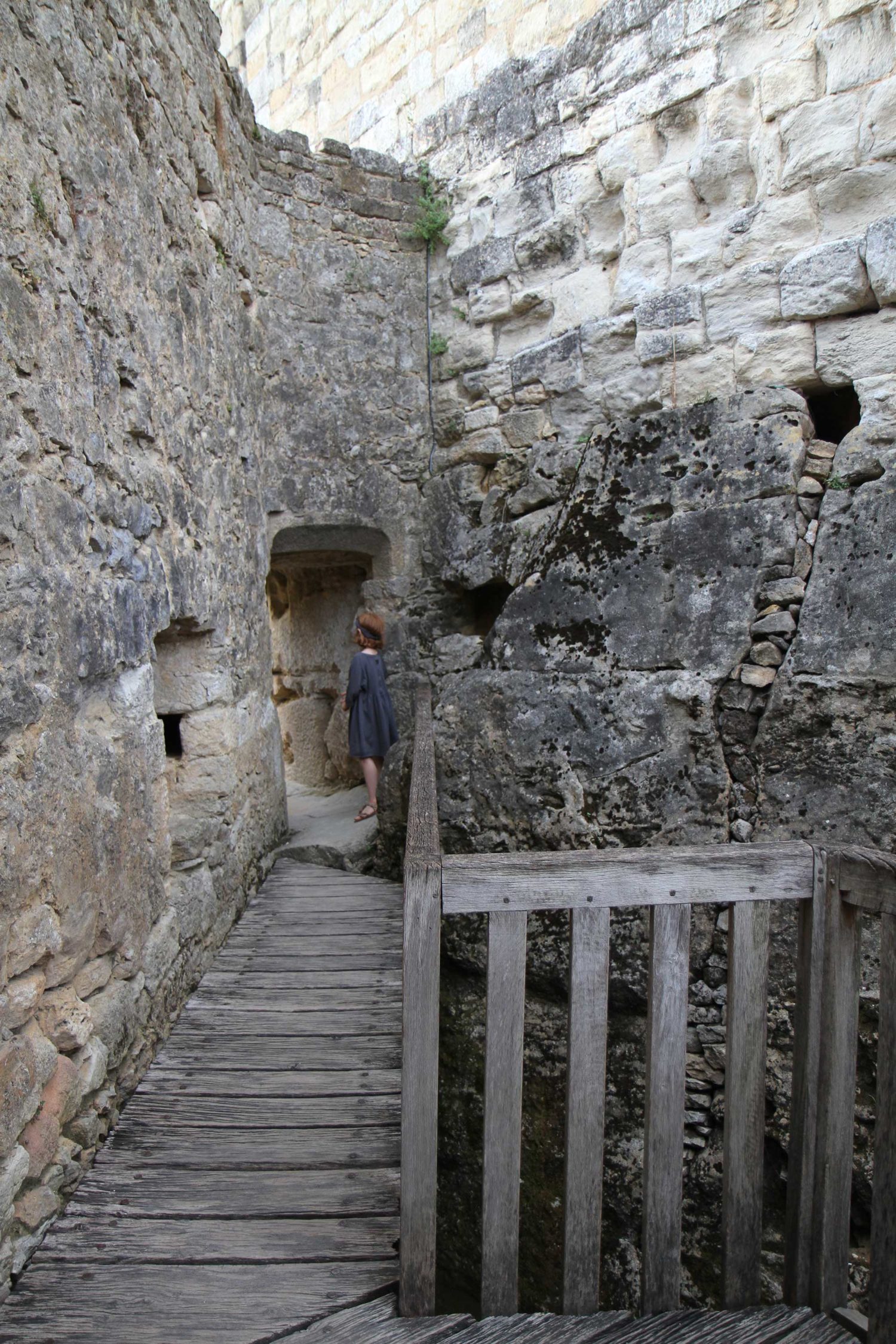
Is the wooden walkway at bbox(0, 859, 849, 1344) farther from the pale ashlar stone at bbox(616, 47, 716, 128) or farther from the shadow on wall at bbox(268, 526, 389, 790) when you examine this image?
the pale ashlar stone at bbox(616, 47, 716, 128)

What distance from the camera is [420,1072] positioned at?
1.71 meters

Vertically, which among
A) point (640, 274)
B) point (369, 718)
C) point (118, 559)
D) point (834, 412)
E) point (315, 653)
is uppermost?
point (640, 274)

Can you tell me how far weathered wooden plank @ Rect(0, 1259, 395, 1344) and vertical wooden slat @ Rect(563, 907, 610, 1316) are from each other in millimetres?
416

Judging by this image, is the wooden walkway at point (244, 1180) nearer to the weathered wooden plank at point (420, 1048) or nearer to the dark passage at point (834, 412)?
the weathered wooden plank at point (420, 1048)

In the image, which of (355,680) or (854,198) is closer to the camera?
(854,198)

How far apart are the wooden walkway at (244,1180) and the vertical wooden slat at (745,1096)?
70 centimetres

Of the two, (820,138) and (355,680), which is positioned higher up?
(820,138)

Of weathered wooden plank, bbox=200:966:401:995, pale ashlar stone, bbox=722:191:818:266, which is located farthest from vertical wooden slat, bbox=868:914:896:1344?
pale ashlar stone, bbox=722:191:818:266

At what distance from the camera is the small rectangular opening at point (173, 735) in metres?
3.77

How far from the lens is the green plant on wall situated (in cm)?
557

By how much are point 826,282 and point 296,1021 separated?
3.70 meters

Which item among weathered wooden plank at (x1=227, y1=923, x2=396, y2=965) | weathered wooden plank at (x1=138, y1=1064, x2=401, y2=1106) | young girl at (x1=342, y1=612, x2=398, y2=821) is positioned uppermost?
young girl at (x1=342, y1=612, x2=398, y2=821)

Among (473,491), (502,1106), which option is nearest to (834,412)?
(473,491)

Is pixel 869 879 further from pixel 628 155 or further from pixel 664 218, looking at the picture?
pixel 628 155
